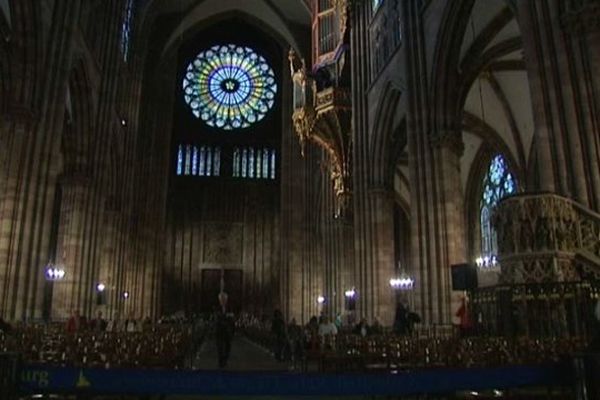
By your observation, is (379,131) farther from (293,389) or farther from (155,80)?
(155,80)

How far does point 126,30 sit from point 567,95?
25.5m

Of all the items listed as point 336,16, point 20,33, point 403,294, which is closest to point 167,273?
point 403,294

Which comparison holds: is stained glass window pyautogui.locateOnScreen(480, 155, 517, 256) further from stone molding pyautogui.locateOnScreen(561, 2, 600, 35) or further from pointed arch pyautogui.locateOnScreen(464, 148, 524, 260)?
stone molding pyautogui.locateOnScreen(561, 2, 600, 35)

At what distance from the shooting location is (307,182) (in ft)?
127

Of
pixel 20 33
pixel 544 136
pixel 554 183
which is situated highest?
pixel 20 33

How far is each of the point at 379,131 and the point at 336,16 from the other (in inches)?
374

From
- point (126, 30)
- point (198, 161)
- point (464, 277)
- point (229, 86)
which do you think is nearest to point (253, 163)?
point (198, 161)

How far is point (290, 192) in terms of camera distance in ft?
128

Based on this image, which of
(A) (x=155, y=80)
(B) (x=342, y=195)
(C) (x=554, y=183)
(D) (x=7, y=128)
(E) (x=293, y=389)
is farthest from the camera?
(A) (x=155, y=80)

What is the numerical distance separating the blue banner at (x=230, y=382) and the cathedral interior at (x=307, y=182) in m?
0.07

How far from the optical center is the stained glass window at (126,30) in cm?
2805

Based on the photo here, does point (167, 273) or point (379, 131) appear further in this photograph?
point (167, 273)

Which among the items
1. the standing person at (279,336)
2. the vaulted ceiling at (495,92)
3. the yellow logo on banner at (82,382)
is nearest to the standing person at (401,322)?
the standing person at (279,336)

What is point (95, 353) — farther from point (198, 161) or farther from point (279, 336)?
point (198, 161)
